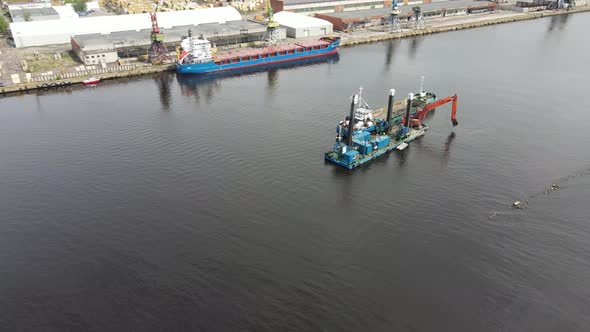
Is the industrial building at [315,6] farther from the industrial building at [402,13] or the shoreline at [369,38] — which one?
the shoreline at [369,38]

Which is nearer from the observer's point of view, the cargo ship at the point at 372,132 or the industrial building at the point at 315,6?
the cargo ship at the point at 372,132

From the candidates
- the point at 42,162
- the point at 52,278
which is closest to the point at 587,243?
the point at 52,278

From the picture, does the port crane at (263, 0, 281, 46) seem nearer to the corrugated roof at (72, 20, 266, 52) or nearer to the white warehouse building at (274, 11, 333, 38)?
the corrugated roof at (72, 20, 266, 52)

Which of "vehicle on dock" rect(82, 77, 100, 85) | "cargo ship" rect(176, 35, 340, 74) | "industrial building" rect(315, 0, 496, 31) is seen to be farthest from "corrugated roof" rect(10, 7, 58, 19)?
"industrial building" rect(315, 0, 496, 31)

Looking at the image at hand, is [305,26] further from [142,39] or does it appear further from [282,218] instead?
[282,218]

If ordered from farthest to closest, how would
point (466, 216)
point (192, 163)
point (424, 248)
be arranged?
point (192, 163) → point (466, 216) → point (424, 248)

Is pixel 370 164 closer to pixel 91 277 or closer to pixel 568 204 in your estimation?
pixel 568 204

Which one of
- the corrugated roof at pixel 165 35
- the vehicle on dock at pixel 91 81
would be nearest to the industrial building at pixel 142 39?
the corrugated roof at pixel 165 35
